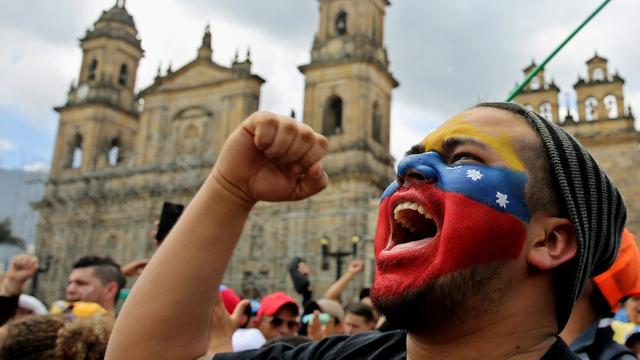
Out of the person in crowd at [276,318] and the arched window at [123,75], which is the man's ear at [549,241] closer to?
the person in crowd at [276,318]

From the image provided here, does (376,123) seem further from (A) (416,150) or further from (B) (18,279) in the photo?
(A) (416,150)

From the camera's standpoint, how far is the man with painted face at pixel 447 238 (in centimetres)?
144

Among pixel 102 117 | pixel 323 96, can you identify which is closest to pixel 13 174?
pixel 102 117

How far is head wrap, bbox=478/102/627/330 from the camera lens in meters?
1.53

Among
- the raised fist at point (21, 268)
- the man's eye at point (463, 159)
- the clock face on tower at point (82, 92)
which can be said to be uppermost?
the clock face on tower at point (82, 92)

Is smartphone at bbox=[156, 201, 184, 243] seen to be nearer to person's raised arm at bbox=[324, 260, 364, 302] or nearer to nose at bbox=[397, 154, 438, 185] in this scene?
nose at bbox=[397, 154, 438, 185]

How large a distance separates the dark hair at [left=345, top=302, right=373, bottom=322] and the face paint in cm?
429

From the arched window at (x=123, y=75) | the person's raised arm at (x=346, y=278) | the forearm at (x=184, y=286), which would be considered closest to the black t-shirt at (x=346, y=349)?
the forearm at (x=184, y=286)

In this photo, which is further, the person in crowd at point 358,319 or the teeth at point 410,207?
the person in crowd at point 358,319

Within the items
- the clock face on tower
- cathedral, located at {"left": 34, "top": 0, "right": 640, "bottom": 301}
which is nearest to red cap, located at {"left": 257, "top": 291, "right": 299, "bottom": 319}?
cathedral, located at {"left": 34, "top": 0, "right": 640, "bottom": 301}

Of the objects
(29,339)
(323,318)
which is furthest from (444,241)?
(323,318)

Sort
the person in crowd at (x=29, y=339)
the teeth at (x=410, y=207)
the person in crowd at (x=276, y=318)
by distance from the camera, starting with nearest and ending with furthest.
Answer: the teeth at (x=410, y=207) < the person in crowd at (x=29, y=339) < the person in crowd at (x=276, y=318)

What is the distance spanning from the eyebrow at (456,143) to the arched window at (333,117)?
26546 mm

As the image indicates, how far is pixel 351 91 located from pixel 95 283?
78.0ft
